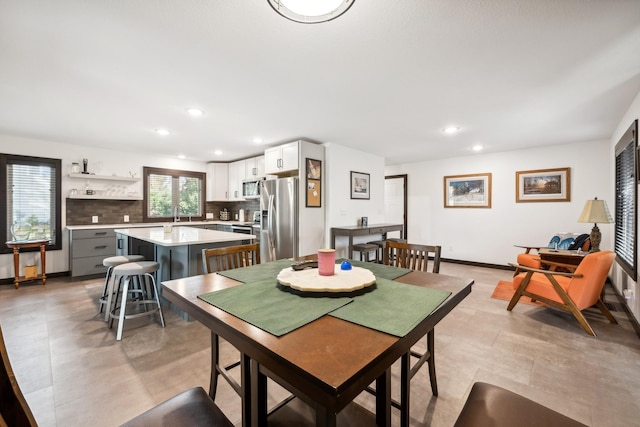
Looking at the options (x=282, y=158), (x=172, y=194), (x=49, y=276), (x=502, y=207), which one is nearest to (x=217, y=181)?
(x=172, y=194)

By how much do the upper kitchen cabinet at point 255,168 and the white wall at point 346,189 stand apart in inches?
60.1

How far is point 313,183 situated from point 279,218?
817 mm

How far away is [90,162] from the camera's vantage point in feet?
16.6

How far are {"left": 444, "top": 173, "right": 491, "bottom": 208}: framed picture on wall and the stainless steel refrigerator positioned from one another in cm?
361

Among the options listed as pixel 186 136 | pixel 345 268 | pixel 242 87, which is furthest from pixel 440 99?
pixel 186 136

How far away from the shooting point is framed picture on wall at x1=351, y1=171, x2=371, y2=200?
17.4 feet

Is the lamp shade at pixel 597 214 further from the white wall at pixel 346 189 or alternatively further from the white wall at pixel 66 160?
the white wall at pixel 66 160

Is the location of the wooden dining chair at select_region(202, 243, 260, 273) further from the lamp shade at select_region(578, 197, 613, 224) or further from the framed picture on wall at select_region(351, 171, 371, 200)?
the lamp shade at select_region(578, 197, 613, 224)

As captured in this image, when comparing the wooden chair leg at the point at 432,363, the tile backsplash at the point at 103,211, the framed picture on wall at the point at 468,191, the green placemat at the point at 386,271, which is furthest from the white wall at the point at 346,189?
the tile backsplash at the point at 103,211

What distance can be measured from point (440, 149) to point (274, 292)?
4910 millimetres

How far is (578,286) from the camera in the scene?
8.77 ft

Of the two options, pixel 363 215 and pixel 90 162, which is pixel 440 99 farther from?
pixel 90 162

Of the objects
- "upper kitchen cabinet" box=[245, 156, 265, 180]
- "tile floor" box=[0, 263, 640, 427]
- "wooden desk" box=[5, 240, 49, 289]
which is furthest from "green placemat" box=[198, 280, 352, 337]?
"wooden desk" box=[5, 240, 49, 289]

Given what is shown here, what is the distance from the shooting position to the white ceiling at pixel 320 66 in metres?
1.65
